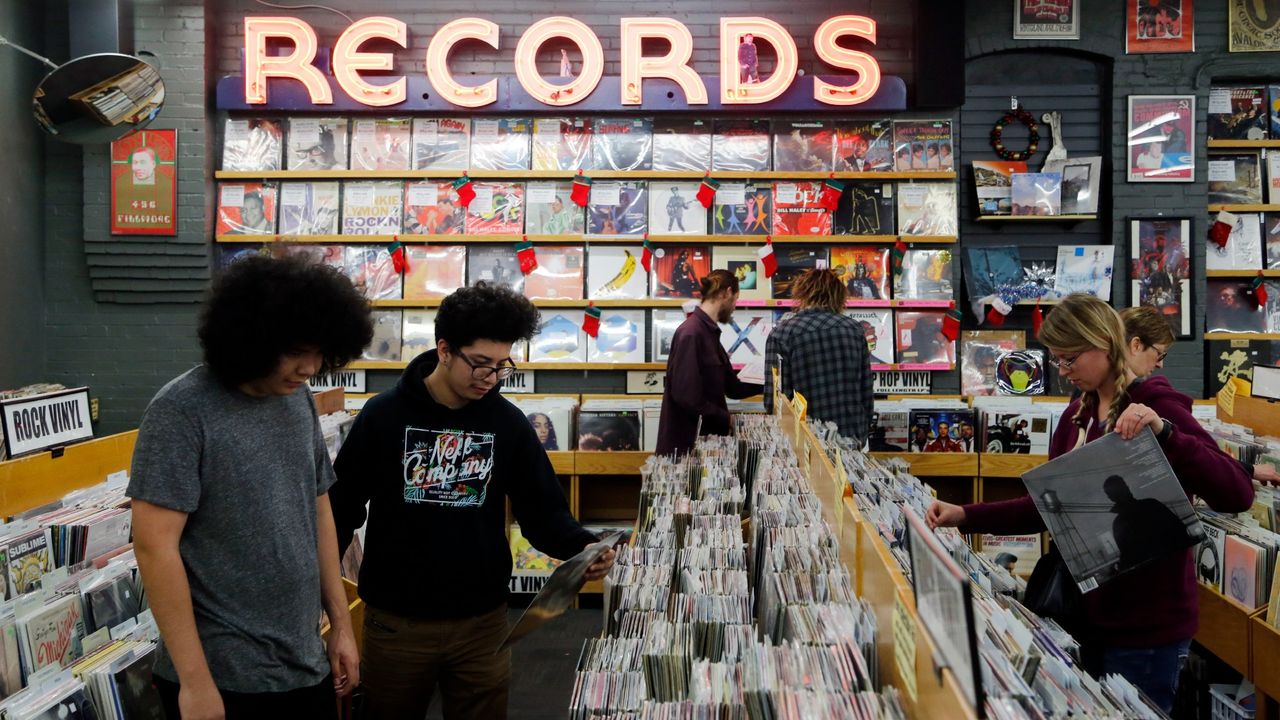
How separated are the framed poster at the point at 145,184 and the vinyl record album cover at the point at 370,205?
1.02m

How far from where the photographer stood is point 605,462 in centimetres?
495

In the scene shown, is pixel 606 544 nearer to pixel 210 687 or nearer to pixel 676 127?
pixel 210 687

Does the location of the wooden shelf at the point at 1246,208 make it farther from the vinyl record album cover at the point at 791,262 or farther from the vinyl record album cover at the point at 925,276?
the vinyl record album cover at the point at 791,262

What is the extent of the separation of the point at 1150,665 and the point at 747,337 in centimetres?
351

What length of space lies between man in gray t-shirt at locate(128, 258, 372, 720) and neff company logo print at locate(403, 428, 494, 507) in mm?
354

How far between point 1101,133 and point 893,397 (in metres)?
2.19

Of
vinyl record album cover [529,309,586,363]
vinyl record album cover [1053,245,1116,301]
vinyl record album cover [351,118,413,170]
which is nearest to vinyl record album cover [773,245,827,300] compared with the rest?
vinyl record album cover [529,309,586,363]

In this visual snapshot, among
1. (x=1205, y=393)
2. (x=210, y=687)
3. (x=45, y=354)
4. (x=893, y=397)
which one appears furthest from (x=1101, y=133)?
(x=45, y=354)

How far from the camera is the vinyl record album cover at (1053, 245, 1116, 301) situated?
5.28 meters

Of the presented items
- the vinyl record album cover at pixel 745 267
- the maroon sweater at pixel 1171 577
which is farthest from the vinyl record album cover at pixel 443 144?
the maroon sweater at pixel 1171 577

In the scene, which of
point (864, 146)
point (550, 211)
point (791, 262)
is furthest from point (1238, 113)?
point (550, 211)

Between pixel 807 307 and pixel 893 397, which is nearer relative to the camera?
pixel 807 307

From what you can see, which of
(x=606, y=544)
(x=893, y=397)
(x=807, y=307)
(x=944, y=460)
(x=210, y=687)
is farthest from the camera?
(x=893, y=397)

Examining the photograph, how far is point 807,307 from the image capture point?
→ 410 cm
